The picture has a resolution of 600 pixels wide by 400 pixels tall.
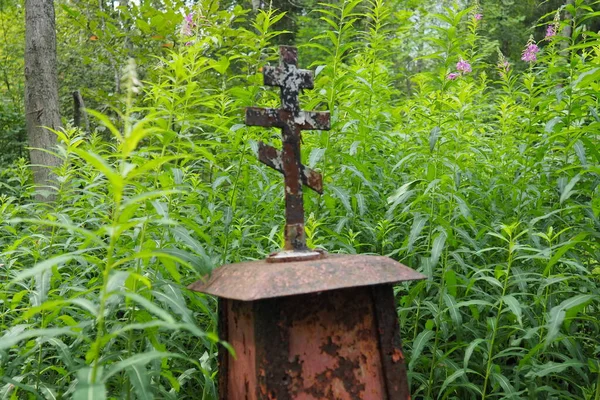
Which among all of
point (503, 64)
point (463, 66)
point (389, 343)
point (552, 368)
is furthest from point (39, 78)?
point (552, 368)

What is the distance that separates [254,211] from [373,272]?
1.76 meters

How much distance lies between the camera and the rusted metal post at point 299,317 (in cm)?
170

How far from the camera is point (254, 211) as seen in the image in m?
3.48

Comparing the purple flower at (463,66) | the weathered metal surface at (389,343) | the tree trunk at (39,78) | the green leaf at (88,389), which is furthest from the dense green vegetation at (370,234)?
the tree trunk at (39,78)

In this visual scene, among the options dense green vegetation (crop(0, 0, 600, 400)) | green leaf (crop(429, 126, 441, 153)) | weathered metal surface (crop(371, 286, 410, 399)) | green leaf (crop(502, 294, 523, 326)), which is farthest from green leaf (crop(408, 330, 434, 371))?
green leaf (crop(429, 126, 441, 153))

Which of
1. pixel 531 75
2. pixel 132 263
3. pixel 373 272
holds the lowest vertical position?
pixel 373 272

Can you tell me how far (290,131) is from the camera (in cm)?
205

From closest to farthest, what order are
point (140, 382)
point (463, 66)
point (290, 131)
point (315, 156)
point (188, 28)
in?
point (140, 382) < point (290, 131) < point (315, 156) < point (188, 28) < point (463, 66)

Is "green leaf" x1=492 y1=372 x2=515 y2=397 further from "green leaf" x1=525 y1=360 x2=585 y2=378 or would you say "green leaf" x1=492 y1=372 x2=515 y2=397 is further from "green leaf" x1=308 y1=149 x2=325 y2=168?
"green leaf" x1=308 y1=149 x2=325 y2=168

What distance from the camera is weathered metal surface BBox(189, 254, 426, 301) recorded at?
1638mm

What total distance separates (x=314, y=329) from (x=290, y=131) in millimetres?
739

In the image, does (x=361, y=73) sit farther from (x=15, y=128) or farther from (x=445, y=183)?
(x=15, y=128)

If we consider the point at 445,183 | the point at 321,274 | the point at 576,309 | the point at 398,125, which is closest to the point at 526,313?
the point at 576,309

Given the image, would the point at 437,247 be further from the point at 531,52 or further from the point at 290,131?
the point at 531,52
